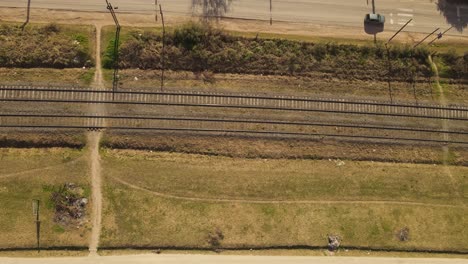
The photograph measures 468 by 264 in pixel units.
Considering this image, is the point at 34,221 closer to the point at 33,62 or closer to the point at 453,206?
the point at 33,62

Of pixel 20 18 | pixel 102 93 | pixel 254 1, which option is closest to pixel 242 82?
pixel 254 1

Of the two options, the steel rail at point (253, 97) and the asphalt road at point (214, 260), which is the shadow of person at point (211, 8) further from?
the asphalt road at point (214, 260)

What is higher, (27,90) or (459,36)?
(459,36)

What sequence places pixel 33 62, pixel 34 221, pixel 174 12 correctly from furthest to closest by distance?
pixel 174 12, pixel 33 62, pixel 34 221

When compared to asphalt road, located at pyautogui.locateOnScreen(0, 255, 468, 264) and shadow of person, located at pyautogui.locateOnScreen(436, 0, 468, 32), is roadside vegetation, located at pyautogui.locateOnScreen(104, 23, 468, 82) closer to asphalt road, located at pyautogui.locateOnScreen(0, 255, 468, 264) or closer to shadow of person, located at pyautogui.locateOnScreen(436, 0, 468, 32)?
shadow of person, located at pyautogui.locateOnScreen(436, 0, 468, 32)

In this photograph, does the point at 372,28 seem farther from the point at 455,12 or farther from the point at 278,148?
the point at 278,148

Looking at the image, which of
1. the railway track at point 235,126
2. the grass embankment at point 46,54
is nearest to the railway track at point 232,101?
the grass embankment at point 46,54
